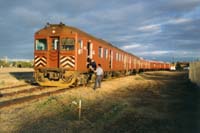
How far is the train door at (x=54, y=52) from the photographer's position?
19.8 m

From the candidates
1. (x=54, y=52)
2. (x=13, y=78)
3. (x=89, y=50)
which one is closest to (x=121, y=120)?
(x=54, y=52)

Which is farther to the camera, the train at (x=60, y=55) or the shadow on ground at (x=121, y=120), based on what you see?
the train at (x=60, y=55)

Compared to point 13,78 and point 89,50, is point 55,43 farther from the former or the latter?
point 13,78

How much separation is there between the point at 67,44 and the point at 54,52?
3.38 ft

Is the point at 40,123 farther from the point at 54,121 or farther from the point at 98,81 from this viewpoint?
the point at 98,81

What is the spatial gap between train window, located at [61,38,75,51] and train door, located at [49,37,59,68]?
0.54m

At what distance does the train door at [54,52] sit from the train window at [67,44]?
0.54 m

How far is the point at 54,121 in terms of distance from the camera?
954 cm

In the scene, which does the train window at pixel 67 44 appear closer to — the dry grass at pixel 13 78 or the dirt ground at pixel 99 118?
the dry grass at pixel 13 78

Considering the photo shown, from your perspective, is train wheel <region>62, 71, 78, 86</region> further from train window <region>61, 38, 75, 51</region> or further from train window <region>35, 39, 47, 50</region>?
train window <region>35, 39, 47, 50</region>

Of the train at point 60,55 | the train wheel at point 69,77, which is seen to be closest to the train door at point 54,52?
the train at point 60,55

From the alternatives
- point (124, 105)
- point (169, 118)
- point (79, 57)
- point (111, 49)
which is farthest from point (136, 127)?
point (111, 49)

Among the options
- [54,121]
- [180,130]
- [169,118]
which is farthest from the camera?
[169,118]

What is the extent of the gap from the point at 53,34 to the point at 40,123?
11.3 metres
